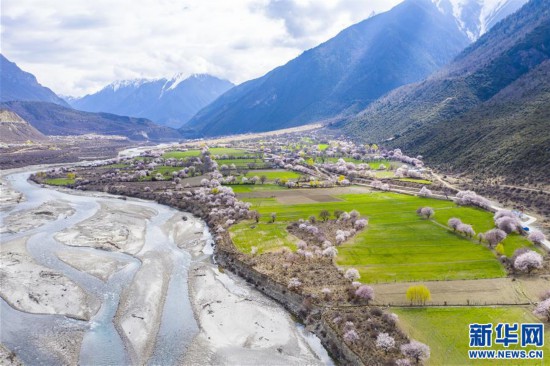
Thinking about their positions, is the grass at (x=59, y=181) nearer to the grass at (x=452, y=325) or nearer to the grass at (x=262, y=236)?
the grass at (x=262, y=236)

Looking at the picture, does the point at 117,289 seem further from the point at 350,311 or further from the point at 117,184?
the point at 117,184

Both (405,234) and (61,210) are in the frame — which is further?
(61,210)

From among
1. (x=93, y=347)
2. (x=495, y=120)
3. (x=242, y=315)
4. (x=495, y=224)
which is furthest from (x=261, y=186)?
(x=495, y=120)

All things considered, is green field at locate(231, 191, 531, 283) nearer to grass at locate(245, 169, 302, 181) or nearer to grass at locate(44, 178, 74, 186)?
grass at locate(245, 169, 302, 181)

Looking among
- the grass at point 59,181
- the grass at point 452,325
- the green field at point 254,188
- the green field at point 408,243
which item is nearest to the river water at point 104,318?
the grass at point 452,325

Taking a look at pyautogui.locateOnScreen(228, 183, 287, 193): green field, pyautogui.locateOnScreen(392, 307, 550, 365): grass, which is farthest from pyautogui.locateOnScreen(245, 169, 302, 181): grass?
pyautogui.locateOnScreen(392, 307, 550, 365): grass

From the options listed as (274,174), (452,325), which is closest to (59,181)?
(274,174)

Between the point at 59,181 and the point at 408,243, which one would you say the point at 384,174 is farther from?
the point at 59,181
